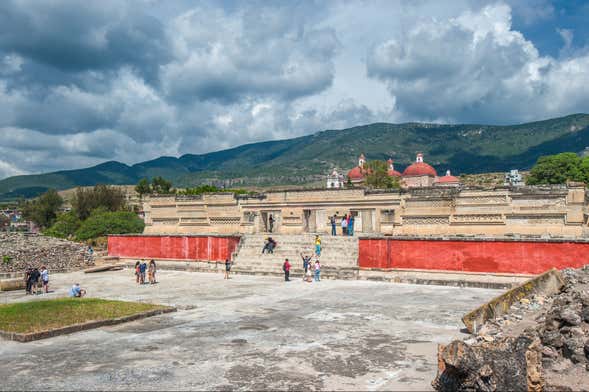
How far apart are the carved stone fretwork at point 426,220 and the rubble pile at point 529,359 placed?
604 inches

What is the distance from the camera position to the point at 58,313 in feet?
48.0

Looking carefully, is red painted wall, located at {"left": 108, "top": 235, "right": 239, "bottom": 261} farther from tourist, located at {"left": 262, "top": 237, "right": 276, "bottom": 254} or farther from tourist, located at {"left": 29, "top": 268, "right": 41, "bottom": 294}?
tourist, located at {"left": 29, "top": 268, "right": 41, "bottom": 294}

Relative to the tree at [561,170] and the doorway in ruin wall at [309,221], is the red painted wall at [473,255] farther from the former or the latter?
the tree at [561,170]

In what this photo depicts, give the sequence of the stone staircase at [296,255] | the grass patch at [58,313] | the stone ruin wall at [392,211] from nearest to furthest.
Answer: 1. the grass patch at [58,313]
2. the stone ruin wall at [392,211]
3. the stone staircase at [296,255]

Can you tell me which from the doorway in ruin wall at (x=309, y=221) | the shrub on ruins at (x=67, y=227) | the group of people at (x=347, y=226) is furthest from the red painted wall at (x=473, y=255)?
the shrub on ruins at (x=67, y=227)

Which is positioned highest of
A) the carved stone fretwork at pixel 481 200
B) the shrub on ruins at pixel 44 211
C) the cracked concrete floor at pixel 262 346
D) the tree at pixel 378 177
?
the tree at pixel 378 177

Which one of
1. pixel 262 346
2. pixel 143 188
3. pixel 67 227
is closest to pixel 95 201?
pixel 67 227

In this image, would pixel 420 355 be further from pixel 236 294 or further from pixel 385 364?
pixel 236 294

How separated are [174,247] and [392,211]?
1275cm

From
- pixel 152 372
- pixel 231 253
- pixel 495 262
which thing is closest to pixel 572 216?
pixel 495 262

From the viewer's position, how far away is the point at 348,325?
13312 mm

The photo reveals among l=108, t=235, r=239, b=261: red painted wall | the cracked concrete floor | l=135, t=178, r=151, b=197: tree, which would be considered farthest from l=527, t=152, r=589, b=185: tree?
l=135, t=178, r=151, b=197: tree

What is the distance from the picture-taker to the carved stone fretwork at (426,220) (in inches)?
1014

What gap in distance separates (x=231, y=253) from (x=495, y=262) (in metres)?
13.8
